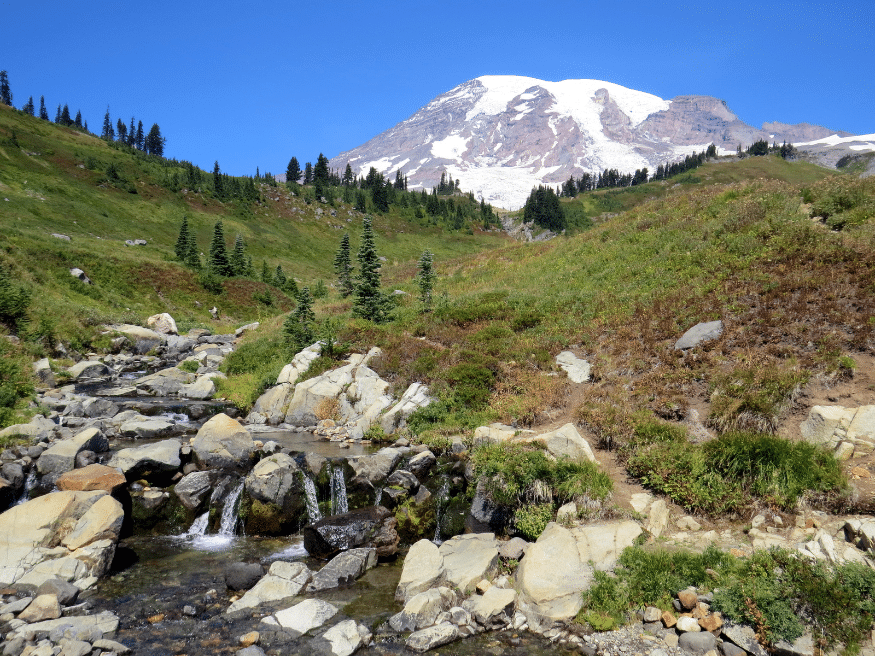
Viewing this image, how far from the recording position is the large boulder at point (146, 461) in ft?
43.5

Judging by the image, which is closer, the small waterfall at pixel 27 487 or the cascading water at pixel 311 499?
the small waterfall at pixel 27 487

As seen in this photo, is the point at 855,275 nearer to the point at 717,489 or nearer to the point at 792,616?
the point at 717,489

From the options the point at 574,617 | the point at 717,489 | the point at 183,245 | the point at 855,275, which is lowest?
the point at 574,617

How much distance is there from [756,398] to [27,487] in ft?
64.2

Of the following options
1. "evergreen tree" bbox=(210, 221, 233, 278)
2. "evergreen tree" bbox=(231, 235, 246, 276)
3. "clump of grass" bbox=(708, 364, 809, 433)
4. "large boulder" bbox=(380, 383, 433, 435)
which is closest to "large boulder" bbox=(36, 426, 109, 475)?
"large boulder" bbox=(380, 383, 433, 435)

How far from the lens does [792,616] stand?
281 inches

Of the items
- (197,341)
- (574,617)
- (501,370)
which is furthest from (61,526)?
(197,341)

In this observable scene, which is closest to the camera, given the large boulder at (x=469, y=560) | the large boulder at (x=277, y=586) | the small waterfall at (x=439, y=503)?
the large boulder at (x=277, y=586)

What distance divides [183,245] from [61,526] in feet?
189

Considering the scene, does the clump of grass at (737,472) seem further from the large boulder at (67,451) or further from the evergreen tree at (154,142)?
the evergreen tree at (154,142)

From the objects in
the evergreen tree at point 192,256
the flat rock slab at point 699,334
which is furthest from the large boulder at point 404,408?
the evergreen tree at point 192,256

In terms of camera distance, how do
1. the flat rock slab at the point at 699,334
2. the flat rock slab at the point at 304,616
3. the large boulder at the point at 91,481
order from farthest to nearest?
1. the flat rock slab at the point at 699,334
2. the large boulder at the point at 91,481
3. the flat rock slab at the point at 304,616

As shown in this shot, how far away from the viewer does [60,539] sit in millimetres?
10125

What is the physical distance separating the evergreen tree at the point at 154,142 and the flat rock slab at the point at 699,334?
229534 mm
